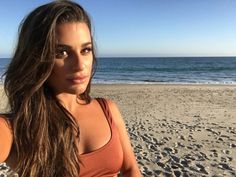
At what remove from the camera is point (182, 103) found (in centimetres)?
1603

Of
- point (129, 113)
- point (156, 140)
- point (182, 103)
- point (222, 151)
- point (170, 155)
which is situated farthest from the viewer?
point (182, 103)

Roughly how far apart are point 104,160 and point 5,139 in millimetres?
517

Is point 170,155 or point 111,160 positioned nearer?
point 111,160

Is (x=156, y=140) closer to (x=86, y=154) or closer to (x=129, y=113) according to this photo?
(x=129, y=113)

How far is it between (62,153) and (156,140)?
7205 mm

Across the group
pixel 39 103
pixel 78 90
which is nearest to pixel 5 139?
pixel 39 103

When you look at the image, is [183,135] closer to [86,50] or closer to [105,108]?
[105,108]

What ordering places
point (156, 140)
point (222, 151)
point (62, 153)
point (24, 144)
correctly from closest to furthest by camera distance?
point (24, 144), point (62, 153), point (222, 151), point (156, 140)

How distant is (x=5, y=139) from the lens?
1560 millimetres

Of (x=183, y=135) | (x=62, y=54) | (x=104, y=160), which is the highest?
(x=62, y=54)

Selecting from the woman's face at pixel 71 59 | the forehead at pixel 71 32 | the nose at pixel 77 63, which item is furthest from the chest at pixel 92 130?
the forehead at pixel 71 32

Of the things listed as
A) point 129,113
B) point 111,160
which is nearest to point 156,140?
point 129,113

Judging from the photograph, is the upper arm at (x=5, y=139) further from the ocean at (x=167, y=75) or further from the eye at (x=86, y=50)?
the ocean at (x=167, y=75)

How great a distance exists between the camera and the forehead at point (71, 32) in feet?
5.57
